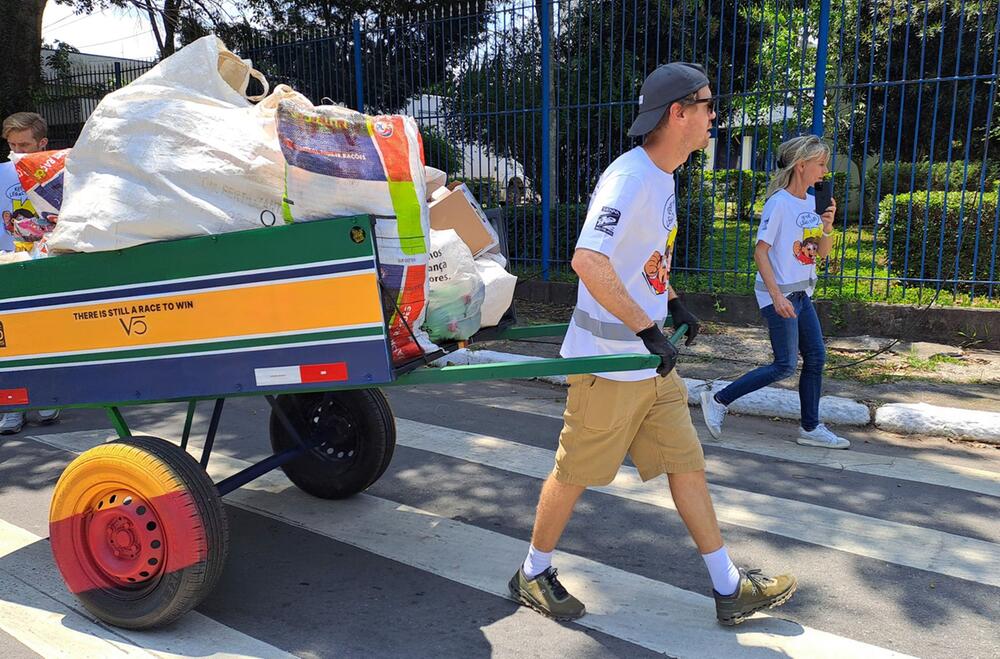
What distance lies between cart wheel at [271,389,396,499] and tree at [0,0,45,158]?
453 inches

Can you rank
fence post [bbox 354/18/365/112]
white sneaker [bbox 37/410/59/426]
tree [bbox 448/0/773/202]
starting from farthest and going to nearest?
fence post [bbox 354/18/365/112] → tree [bbox 448/0/773/202] → white sneaker [bbox 37/410/59/426]

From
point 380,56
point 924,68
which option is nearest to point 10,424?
point 380,56

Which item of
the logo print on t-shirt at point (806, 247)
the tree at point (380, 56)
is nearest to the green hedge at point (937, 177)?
the tree at point (380, 56)

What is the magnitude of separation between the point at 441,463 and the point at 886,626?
255 centimetres

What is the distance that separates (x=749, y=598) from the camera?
3.04m

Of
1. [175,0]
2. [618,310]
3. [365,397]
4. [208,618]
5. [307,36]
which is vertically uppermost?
[175,0]

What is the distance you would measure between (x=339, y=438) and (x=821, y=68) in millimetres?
5583

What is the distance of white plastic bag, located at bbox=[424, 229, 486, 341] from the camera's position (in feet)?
10.2

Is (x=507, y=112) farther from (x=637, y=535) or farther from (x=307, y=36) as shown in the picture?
(x=637, y=535)

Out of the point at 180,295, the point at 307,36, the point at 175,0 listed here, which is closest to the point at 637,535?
the point at 180,295

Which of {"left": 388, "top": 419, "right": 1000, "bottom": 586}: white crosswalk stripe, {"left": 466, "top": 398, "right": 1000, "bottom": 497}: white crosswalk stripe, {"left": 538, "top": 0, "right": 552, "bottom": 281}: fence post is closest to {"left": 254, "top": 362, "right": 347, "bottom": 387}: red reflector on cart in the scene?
{"left": 388, "top": 419, "right": 1000, "bottom": 586}: white crosswalk stripe

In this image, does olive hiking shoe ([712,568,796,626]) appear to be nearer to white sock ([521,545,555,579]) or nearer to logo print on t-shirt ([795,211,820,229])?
white sock ([521,545,555,579])

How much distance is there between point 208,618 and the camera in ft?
10.4

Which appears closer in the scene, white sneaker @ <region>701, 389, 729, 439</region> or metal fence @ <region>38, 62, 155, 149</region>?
white sneaker @ <region>701, 389, 729, 439</region>
